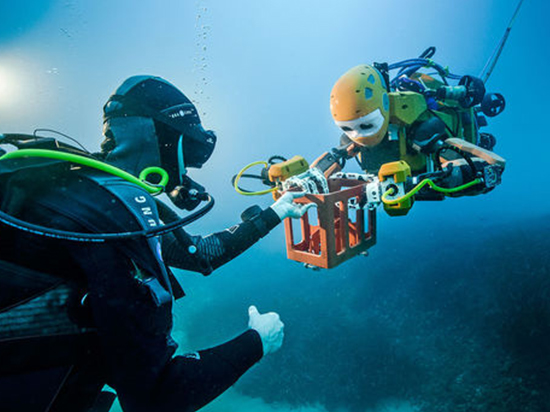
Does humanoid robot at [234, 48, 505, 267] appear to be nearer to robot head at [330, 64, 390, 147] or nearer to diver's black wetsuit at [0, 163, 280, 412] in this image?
robot head at [330, 64, 390, 147]

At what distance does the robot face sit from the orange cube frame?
559 mm

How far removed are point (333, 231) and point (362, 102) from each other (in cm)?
148

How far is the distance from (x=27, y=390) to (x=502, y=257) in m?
7.72

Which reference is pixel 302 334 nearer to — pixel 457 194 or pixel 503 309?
pixel 503 309

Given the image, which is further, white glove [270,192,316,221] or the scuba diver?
white glove [270,192,316,221]

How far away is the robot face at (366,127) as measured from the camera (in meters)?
3.32

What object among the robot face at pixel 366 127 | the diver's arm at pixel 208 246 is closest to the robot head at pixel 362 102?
the robot face at pixel 366 127

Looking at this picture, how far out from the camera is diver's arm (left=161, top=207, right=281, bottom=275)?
180 cm

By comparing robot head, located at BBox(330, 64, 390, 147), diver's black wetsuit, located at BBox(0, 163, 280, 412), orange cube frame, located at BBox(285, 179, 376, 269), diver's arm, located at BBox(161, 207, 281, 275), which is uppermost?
robot head, located at BBox(330, 64, 390, 147)

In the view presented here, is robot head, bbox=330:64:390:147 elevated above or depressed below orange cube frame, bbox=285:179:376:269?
above

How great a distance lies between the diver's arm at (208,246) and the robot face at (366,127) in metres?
1.93

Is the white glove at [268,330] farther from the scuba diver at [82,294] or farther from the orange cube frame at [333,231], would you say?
the orange cube frame at [333,231]

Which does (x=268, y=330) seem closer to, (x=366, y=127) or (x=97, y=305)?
(x=97, y=305)

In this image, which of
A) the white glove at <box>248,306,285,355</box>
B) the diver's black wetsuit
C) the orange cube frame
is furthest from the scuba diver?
the orange cube frame
